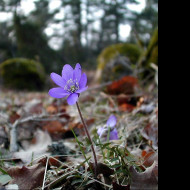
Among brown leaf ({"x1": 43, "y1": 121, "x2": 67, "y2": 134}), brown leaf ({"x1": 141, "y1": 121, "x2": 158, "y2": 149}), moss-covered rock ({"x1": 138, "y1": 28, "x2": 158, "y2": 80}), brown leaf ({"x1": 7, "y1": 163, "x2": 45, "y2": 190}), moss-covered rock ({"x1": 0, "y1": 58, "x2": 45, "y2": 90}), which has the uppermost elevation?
moss-covered rock ({"x1": 138, "y1": 28, "x2": 158, "y2": 80})

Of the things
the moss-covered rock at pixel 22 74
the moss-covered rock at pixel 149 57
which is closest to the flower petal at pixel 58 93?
the moss-covered rock at pixel 149 57

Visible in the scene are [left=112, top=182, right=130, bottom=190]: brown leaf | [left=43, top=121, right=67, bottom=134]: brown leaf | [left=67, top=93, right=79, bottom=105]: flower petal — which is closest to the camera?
[left=67, top=93, right=79, bottom=105]: flower petal

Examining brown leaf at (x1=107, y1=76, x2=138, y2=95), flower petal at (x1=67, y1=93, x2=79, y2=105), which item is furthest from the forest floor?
brown leaf at (x1=107, y1=76, x2=138, y2=95)

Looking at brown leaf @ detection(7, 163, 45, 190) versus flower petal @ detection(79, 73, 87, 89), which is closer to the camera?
flower petal @ detection(79, 73, 87, 89)

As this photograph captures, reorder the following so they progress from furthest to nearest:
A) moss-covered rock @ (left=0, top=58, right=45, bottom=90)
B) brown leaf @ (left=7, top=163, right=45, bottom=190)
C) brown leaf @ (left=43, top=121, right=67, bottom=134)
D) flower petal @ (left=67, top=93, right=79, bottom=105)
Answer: moss-covered rock @ (left=0, top=58, right=45, bottom=90), brown leaf @ (left=43, top=121, right=67, bottom=134), brown leaf @ (left=7, top=163, right=45, bottom=190), flower petal @ (left=67, top=93, right=79, bottom=105)

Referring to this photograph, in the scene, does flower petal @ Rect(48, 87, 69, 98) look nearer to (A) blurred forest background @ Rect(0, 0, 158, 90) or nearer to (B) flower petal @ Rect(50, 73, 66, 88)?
(B) flower petal @ Rect(50, 73, 66, 88)

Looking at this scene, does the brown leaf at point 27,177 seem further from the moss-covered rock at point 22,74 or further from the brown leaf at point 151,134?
the moss-covered rock at point 22,74

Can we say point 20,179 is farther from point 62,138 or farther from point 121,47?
point 121,47
